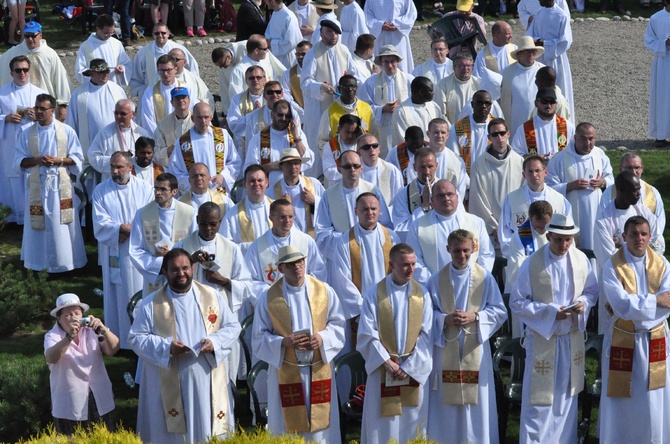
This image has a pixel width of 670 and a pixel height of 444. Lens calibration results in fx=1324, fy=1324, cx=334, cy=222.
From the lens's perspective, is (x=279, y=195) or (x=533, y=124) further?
(x=533, y=124)

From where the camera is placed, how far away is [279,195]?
1345 centimetres

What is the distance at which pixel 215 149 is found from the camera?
14539 mm

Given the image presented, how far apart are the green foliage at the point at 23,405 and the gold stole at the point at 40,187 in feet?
12.7

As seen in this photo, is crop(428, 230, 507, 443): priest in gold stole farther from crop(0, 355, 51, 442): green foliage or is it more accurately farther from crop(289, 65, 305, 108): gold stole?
crop(289, 65, 305, 108): gold stole

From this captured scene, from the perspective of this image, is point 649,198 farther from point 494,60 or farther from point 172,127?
point 172,127

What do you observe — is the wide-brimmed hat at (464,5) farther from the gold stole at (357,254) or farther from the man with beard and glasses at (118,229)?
the gold stole at (357,254)

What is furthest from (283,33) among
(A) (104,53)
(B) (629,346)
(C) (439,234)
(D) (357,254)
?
(B) (629,346)

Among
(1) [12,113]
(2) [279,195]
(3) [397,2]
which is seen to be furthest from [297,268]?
(3) [397,2]

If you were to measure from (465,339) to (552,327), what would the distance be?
0.73 meters

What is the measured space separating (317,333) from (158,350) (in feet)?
4.17

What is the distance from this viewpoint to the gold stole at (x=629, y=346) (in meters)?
11.0

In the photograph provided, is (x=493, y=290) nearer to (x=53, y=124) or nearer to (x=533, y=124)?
(x=533, y=124)

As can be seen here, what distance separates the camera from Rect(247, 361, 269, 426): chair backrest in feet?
36.5

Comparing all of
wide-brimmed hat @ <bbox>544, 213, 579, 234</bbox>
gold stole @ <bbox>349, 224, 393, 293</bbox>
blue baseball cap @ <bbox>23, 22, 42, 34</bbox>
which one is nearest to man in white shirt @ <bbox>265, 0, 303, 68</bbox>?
blue baseball cap @ <bbox>23, 22, 42, 34</bbox>
